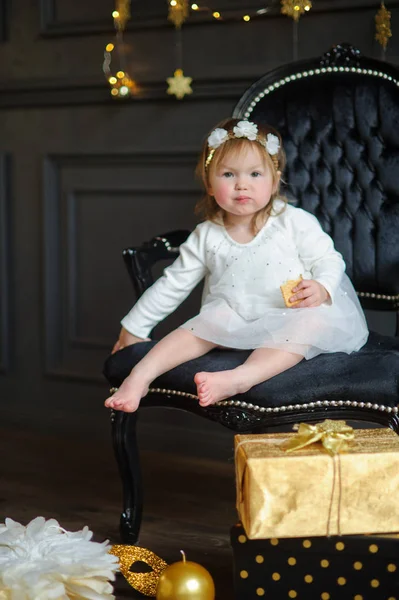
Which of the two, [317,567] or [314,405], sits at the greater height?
[314,405]

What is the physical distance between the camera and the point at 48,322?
2.97m

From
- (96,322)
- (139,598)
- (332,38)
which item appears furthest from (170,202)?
(139,598)

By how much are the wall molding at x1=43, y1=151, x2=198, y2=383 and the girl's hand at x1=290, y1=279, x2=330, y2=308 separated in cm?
114

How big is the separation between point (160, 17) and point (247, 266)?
1052 mm

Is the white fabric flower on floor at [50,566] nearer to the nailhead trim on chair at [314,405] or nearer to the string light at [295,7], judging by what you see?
the nailhead trim on chair at [314,405]

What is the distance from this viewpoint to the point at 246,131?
2.03 metres

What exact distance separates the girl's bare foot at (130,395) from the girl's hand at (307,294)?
39 centimetres

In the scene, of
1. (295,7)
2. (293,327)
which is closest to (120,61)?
(295,7)

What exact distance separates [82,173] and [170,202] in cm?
38

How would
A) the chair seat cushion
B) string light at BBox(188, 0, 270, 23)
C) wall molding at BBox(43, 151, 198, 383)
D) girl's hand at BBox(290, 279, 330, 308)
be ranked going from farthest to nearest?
1. wall molding at BBox(43, 151, 198, 383)
2. string light at BBox(188, 0, 270, 23)
3. girl's hand at BBox(290, 279, 330, 308)
4. the chair seat cushion

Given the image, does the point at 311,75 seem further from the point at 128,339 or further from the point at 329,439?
the point at 329,439

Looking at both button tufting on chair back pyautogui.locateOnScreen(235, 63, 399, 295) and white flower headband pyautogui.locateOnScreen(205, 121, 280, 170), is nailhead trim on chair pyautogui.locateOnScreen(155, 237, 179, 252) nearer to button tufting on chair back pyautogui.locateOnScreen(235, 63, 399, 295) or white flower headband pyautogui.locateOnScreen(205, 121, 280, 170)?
white flower headband pyautogui.locateOnScreen(205, 121, 280, 170)

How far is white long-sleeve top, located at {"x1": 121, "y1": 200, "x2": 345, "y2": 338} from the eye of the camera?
1.99 metres

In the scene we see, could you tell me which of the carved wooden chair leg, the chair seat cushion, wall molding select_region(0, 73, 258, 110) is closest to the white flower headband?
wall molding select_region(0, 73, 258, 110)
